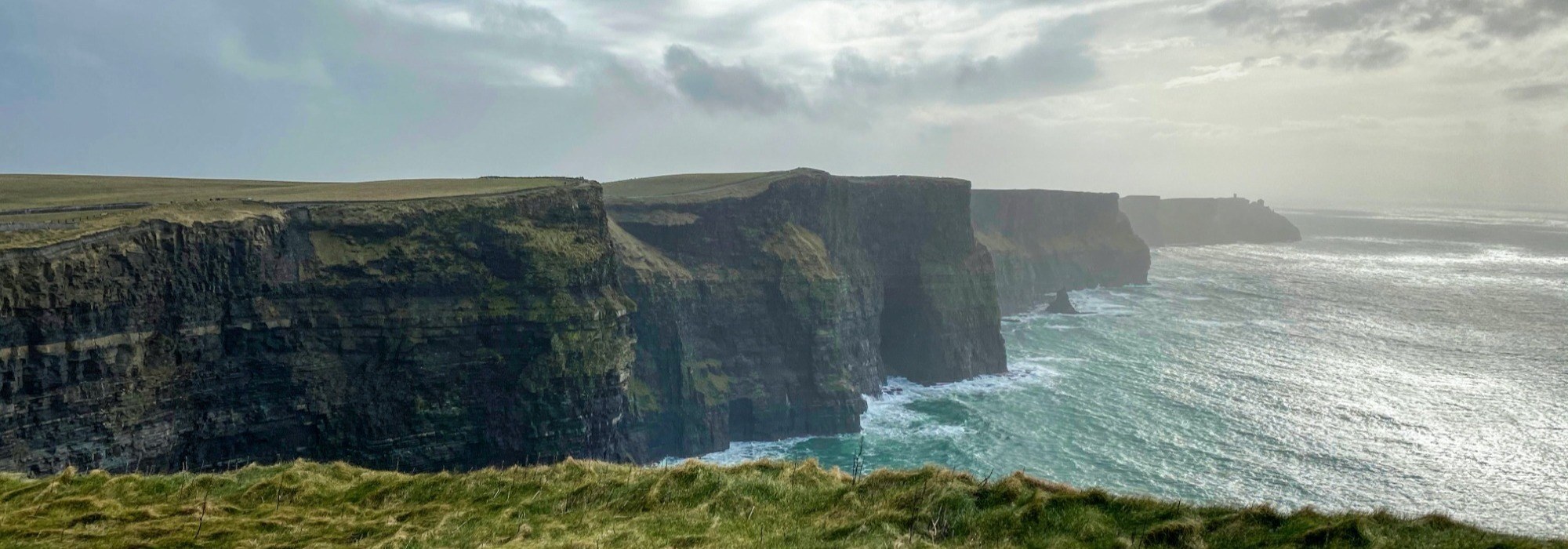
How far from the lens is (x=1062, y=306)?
397 ft

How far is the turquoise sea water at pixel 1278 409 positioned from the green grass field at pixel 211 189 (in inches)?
1189

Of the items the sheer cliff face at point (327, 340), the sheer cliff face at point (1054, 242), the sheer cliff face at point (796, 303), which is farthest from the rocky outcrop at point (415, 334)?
the sheer cliff face at point (1054, 242)

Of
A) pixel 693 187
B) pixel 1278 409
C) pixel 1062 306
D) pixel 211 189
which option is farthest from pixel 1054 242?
pixel 211 189

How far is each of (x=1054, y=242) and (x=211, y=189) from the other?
135 meters

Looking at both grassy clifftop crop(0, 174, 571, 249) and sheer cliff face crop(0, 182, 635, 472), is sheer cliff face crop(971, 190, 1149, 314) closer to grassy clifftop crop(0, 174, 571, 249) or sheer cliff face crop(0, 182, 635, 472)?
sheer cliff face crop(0, 182, 635, 472)

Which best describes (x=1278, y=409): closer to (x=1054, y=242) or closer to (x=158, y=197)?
(x=1054, y=242)

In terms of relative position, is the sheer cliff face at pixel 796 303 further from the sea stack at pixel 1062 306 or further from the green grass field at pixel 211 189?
the sea stack at pixel 1062 306

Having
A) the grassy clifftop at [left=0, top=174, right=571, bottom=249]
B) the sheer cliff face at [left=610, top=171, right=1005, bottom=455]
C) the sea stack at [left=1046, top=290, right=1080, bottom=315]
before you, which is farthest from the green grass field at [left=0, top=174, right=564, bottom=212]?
the sea stack at [left=1046, top=290, right=1080, bottom=315]

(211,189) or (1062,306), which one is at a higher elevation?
(211,189)

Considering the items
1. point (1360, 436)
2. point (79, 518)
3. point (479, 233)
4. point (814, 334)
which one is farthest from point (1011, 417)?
point (79, 518)

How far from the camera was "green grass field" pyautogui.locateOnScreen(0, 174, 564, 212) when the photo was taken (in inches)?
1697

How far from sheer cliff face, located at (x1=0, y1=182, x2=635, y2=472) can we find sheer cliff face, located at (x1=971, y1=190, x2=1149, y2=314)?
91.7 metres

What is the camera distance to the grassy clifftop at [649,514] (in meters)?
12.1

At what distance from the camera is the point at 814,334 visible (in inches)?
2749
